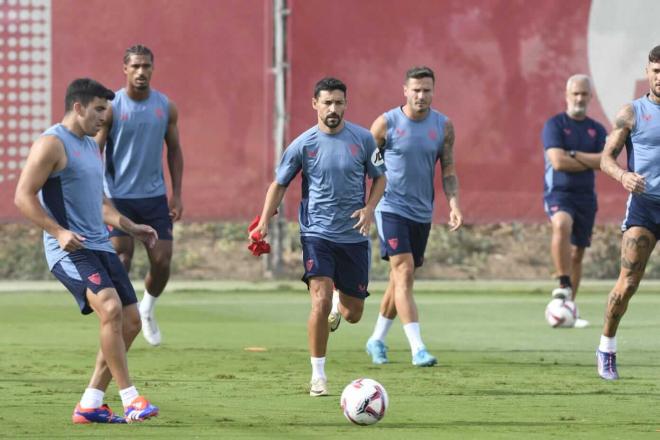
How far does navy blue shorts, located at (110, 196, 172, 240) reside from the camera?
568 inches

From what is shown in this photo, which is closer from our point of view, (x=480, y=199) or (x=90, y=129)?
(x=90, y=129)

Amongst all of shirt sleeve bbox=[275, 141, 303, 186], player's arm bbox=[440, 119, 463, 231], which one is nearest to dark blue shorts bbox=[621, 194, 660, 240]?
player's arm bbox=[440, 119, 463, 231]

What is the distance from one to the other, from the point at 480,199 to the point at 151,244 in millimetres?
11571

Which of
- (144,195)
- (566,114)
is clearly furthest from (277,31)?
(144,195)

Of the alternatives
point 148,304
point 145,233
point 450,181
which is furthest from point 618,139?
point 148,304

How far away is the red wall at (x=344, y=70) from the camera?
21078 millimetres

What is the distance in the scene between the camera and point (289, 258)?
23.7 meters

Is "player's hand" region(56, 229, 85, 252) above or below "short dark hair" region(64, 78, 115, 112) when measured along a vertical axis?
below

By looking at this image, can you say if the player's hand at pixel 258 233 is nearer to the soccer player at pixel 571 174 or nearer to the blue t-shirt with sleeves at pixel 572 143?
the soccer player at pixel 571 174

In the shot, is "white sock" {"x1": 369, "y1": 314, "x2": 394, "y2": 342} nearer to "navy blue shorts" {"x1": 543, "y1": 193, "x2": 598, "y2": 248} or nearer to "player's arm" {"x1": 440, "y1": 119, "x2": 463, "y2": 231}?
"player's arm" {"x1": 440, "y1": 119, "x2": 463, "y2": 231}

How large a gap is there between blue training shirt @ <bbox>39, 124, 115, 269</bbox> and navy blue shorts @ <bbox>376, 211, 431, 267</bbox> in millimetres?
3950

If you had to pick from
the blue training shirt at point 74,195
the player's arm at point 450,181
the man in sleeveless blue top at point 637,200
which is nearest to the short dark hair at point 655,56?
the man in sleeveless blue top at point 637,200

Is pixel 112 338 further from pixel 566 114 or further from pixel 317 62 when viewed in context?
pixel 317 62

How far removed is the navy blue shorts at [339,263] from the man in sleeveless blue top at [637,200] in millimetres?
1945
